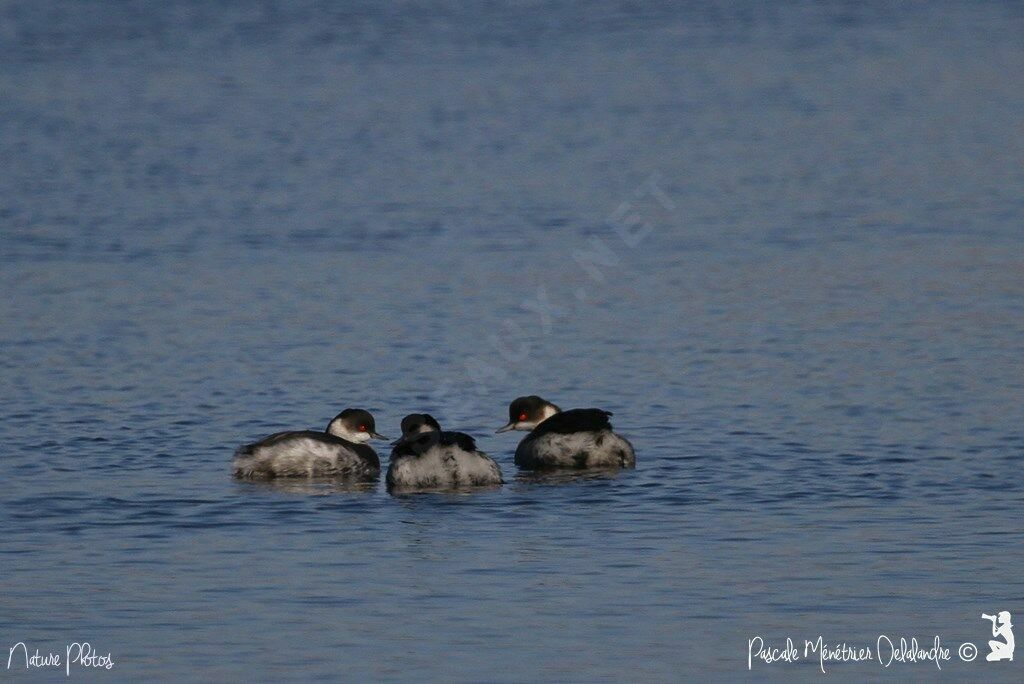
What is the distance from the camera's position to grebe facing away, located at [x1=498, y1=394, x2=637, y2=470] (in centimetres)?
1862

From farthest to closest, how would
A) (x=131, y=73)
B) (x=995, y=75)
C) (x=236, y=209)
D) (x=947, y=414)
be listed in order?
(x=131, y=73), (x=995, y=75), (x=236, y=209), (x=947, y=414)

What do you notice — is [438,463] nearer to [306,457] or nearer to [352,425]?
[306,457]

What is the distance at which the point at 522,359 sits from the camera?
24891mm

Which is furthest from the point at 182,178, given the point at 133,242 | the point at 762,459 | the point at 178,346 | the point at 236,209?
the point at 762,459

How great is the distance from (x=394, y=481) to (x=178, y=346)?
7.97 m

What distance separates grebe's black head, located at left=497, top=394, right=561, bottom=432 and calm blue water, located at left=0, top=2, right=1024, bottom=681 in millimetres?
1048

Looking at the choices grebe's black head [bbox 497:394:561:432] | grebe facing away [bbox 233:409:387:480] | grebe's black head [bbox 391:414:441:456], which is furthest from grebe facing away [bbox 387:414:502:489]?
grebe's black head [bbox 497:394:561:432]

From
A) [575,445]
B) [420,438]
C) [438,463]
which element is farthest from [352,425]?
[575,445]

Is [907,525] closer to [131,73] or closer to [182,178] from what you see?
[182,178]

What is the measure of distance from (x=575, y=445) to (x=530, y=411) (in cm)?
147

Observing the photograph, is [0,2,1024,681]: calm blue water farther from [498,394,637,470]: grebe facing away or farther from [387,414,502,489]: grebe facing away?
[498,394,637,470]: grebe facing away

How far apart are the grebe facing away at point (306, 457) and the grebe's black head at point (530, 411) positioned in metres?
1.85

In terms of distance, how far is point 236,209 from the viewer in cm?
3719

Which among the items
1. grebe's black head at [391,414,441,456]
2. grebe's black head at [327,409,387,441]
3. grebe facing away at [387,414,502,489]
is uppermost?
grebe's black head at [327,409,387,441]
